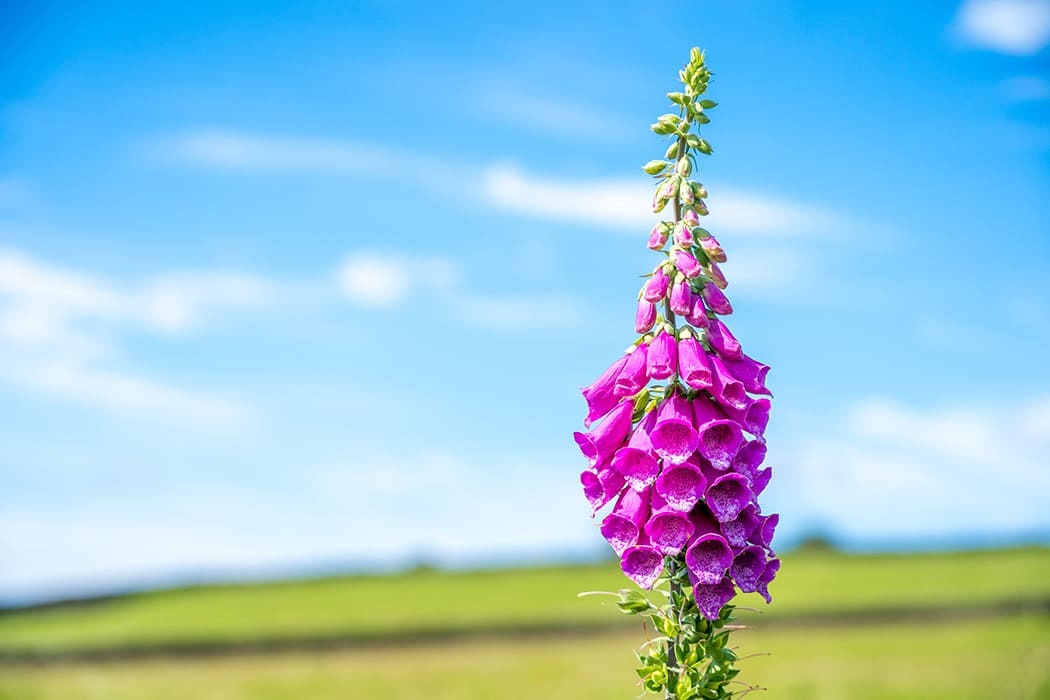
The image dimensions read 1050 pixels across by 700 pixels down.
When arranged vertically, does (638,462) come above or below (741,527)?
above

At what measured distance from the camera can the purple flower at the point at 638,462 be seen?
18.4ft

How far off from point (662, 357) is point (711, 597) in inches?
49.9

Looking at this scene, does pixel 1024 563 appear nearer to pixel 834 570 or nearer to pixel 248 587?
pixel 834 570

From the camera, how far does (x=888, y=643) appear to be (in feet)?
127

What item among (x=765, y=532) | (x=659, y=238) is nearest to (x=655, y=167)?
(x=659, y=238)

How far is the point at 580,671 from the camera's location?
3519 cm

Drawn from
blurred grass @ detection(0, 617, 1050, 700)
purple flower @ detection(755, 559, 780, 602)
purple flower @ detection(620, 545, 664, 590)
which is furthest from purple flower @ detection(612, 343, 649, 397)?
blurred grass @ detection(0, 617, 1050, 700)

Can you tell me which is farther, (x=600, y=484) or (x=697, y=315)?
(x=600, y=484)

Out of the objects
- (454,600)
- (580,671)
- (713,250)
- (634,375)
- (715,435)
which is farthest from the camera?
(454,600)

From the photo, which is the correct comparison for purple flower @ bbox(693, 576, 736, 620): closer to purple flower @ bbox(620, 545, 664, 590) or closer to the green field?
purple flower @ bbox(620, 545, 664, 590)

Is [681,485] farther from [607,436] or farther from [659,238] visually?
[659,238]

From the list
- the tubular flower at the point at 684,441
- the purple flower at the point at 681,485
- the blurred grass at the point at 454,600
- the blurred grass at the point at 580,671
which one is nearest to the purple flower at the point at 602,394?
the tubular flower at the point at 684,441

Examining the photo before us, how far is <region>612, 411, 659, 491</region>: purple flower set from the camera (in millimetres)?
5602

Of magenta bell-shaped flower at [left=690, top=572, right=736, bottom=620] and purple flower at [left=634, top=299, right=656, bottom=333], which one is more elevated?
purple flower at [left=634, top=299, right=656, bottom=333]
